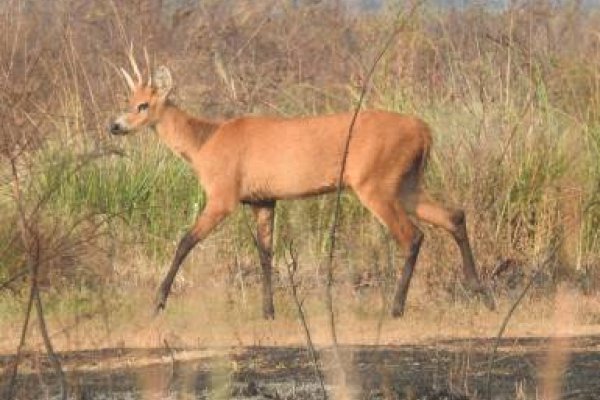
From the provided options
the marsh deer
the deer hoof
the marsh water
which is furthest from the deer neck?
the marsh water

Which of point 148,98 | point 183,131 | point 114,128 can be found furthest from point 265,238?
point 148,98

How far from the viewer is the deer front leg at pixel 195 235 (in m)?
12.5

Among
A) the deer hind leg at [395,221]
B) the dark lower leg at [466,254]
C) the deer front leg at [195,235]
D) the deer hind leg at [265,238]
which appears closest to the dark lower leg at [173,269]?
the deer front leg at [195,235]

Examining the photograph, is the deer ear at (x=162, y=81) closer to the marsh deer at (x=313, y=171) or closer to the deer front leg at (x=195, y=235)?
the marsh deer at (x=313, y=171)

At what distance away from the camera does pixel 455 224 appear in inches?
501

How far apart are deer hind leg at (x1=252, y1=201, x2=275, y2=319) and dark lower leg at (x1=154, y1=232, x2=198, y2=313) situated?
49cm

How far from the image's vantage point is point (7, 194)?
1180 cm

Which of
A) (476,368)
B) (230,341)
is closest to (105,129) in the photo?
(230,341)

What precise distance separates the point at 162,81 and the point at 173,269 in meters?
2.04

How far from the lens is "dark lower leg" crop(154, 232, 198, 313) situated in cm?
1230

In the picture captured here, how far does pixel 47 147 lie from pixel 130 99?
Result: 0.77 m

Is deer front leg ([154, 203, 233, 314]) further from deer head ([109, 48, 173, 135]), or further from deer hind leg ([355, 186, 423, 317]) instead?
deer head ([109, 48, 173, 135])

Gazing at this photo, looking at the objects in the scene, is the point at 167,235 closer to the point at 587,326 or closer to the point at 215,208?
the point at 215,208

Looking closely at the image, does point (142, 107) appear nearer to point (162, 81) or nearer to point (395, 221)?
point (162, 81)
